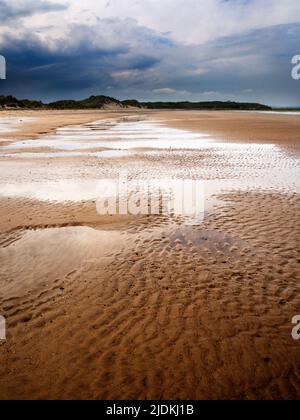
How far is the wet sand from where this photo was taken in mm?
4309

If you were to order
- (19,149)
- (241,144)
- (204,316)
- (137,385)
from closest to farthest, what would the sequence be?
(137,385), (204,316), (19,149), (241,144)

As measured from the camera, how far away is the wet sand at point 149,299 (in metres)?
4.31

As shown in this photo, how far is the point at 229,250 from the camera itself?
7.92 meters

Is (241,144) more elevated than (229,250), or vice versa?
(241,144)

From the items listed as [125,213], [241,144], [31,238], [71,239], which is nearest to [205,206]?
[125,213]

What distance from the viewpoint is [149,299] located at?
19.9ft

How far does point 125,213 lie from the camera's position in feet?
34.6

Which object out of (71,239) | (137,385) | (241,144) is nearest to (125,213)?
(71,239)

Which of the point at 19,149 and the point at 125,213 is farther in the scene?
the point at 19,149
